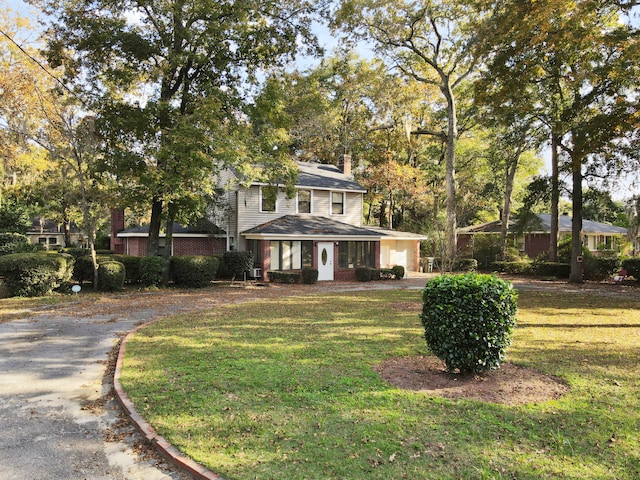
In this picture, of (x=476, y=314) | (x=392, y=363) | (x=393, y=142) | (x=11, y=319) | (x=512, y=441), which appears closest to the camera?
(x=512, y=441)

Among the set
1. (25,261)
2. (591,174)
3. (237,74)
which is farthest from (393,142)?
(25,261)

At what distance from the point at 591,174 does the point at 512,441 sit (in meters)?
22.5

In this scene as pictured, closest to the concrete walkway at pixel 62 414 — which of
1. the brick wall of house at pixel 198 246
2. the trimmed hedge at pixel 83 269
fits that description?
the trimmed hedge at pixel 83 269

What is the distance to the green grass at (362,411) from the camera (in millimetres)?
3779

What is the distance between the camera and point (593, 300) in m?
15.8

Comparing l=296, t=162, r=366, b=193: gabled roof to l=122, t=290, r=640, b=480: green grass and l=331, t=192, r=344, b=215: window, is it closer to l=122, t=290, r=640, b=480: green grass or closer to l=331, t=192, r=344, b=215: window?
l=331, t=192, r=344, b=215: window

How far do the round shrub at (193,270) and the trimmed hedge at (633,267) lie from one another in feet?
70.5

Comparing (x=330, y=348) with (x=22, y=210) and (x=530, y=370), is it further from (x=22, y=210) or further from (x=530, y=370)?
(x=22, y=210)

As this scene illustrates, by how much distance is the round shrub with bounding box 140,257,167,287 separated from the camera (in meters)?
18.5

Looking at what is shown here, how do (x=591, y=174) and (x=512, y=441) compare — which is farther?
(x=591, y=174)

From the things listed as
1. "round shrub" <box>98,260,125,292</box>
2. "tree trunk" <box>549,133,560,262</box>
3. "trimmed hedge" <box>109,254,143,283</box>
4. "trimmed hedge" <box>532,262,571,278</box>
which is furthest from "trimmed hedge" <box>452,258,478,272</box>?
"round shrub" <box>98,260,125,292</box>

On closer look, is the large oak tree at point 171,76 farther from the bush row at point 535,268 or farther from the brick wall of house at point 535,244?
the brick wall of house at point 535,244

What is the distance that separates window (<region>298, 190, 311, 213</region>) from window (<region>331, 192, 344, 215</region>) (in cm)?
167

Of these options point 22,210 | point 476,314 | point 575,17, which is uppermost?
point 575,17
